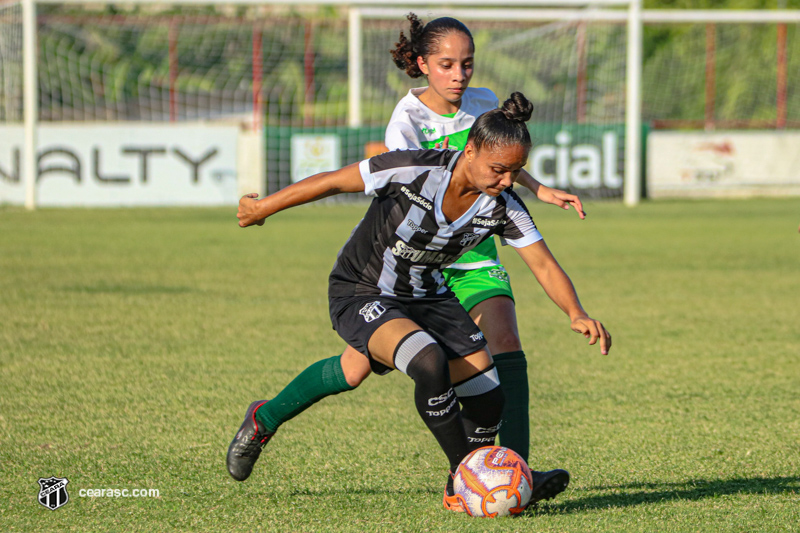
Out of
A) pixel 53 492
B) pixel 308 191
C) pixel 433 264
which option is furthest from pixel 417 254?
pixel 53 492

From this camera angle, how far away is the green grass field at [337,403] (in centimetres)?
354

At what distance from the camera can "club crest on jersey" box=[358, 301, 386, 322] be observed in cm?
361

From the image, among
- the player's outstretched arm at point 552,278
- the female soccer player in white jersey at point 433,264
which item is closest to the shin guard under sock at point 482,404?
the female soccer player in white jersey at point 433,264

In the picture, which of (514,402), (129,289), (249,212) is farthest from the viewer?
(129,289)

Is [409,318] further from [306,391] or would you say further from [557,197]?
[557,197]

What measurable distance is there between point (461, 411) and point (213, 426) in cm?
144

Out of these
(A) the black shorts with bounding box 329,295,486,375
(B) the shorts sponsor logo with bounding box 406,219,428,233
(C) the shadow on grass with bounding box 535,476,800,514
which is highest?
(B) the shorts sponsor logo with bounding box 406,219,428,233

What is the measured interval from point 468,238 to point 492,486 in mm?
852

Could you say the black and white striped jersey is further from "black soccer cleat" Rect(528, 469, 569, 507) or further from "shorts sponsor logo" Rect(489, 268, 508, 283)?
"black soccer cleat" Rect(528, 469, 569, 507)

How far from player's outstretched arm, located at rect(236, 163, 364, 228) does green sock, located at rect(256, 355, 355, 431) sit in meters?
0.61

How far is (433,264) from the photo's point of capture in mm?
3725

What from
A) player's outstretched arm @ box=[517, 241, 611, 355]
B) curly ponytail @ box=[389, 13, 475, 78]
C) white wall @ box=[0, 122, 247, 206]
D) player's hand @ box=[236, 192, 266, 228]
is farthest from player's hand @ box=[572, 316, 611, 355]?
white wall @ box=[0, 122, 247, 206]

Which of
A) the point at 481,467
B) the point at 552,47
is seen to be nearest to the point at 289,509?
the point at 481,467

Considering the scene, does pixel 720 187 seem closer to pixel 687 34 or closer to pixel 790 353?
pixel 687 34
